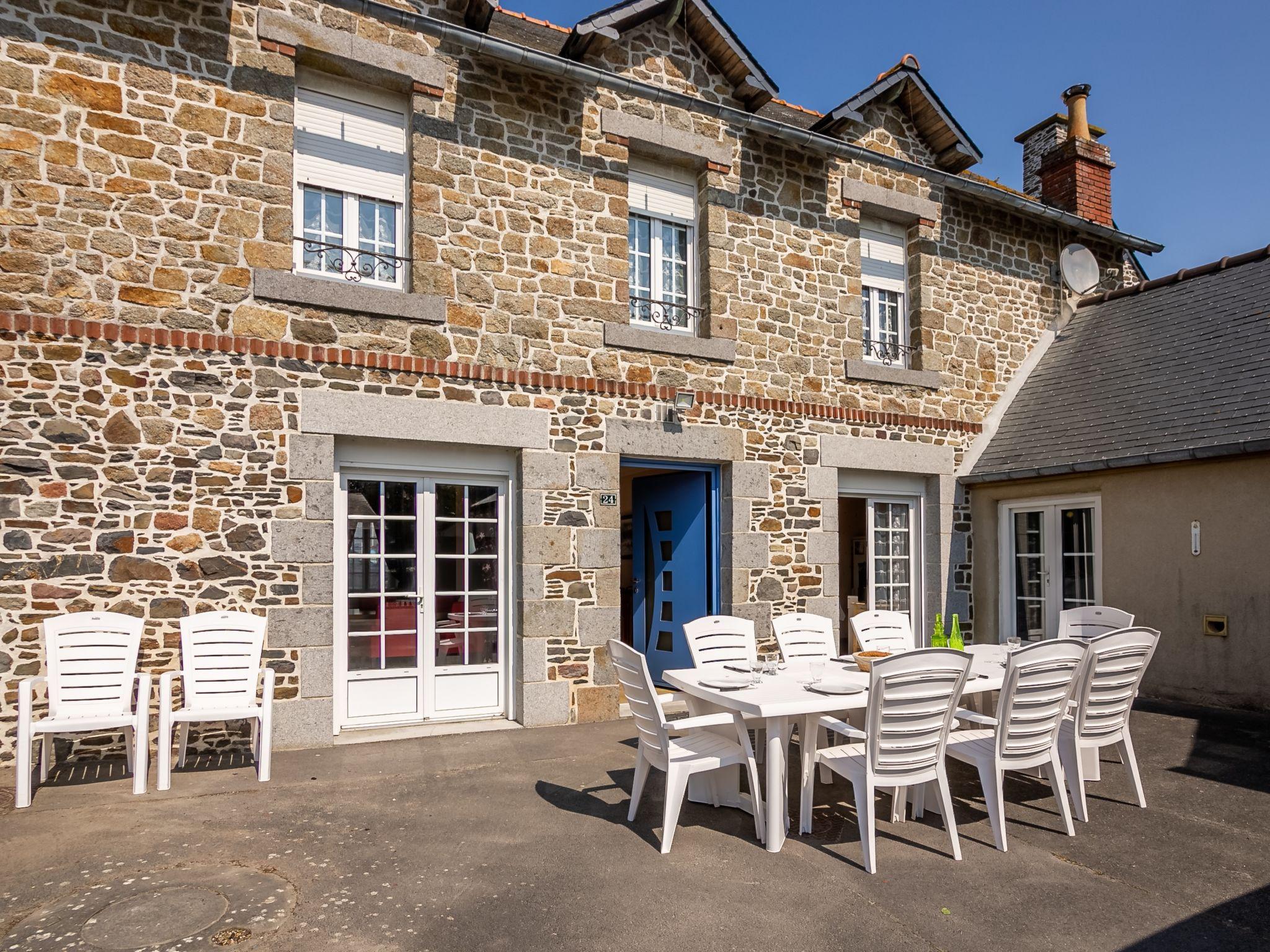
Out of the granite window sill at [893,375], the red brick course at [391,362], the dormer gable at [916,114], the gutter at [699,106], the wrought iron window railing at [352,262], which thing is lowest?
the red brick course at [391,362]

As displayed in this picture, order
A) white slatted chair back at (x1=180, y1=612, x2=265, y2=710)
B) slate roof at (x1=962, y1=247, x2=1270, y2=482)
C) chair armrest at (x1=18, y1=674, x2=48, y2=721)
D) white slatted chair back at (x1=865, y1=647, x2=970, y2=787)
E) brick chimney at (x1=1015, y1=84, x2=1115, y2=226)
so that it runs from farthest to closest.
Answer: brick chimney at (x1=1015, y1=84, x2=1115, y2=226), slate roof at (x1=962, y1=247, x2=1270, y2=482), white slatted chair back at (x1=180, y1=612, x2=265, y2=710), chair armrest at (x1=18, y1=674, x2=48, y2=721), white slatted chair back at (x1=865, y1=647, x2=970, y2=787)

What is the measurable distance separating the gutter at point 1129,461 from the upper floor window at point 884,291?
1429 millimetres

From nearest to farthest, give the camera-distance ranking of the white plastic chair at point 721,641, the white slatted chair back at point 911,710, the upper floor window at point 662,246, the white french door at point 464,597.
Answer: the white slatted chair back at point 911,710 < the white plastic chair at point 721,641 < the white french door at point 464,597 < the upper floor window at point 662,246

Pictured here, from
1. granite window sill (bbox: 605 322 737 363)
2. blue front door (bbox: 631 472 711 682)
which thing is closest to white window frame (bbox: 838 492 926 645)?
blue front door (bbox: 631 472 711 682)

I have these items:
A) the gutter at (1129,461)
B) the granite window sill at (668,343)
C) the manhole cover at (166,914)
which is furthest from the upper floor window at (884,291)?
the manhole cover at (166,914)

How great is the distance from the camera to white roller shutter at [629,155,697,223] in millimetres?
7176

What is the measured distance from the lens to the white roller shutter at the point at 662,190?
23.5 feet

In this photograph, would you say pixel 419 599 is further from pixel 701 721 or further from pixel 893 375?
pixel 893 375

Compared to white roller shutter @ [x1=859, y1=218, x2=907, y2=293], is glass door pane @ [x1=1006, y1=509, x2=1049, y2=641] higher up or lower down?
lower down

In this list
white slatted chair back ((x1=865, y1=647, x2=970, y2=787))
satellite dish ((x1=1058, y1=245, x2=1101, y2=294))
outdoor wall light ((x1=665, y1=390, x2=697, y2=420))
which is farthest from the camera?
satellite dish ((x1=1058, y1=245, x2=1101, y2=294))

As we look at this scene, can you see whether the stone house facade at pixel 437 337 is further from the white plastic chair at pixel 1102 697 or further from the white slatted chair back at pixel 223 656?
the white plastic chair at pixel 1102 697

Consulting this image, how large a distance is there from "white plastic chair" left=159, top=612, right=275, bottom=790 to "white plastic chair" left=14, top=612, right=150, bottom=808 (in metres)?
0.23

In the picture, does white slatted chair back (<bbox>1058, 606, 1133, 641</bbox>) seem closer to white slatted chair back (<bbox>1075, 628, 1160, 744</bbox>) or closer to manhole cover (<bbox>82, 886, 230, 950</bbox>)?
white slatted chair back (<bbox>1075, 628, 1160, 744</bbox>)

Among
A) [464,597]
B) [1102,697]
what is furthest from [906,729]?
[464,597]
